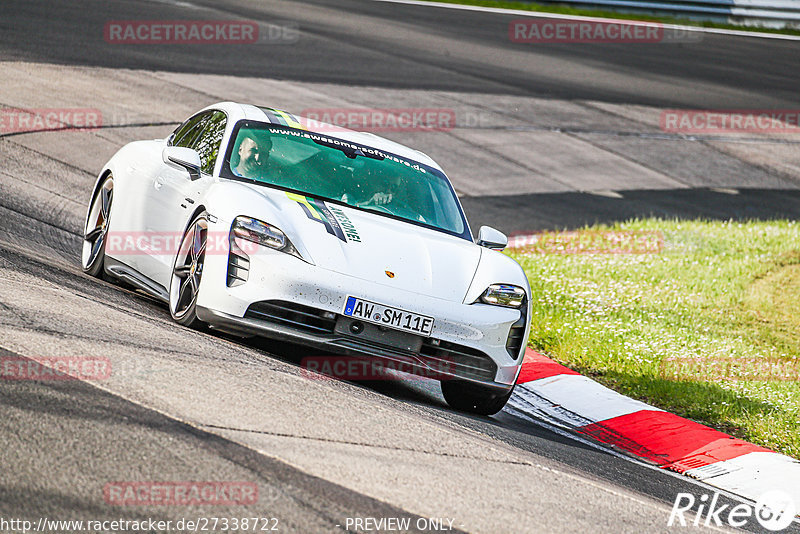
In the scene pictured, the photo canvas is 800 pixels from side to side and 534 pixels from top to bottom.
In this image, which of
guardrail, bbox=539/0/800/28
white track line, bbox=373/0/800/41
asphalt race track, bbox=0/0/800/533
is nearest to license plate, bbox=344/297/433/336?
asphalt race track, bbox=0/0/800/533

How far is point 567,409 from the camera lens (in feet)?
23.9

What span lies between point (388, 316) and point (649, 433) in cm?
212

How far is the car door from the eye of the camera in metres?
6.68

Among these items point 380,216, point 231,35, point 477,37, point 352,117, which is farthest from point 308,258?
point 477,37

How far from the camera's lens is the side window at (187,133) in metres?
7.86

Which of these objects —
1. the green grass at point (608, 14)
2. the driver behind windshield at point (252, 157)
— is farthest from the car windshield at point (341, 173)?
the green grass at point (608, 14)

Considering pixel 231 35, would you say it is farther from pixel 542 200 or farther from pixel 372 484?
pixel 372 484

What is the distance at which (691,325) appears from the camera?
9.20m
